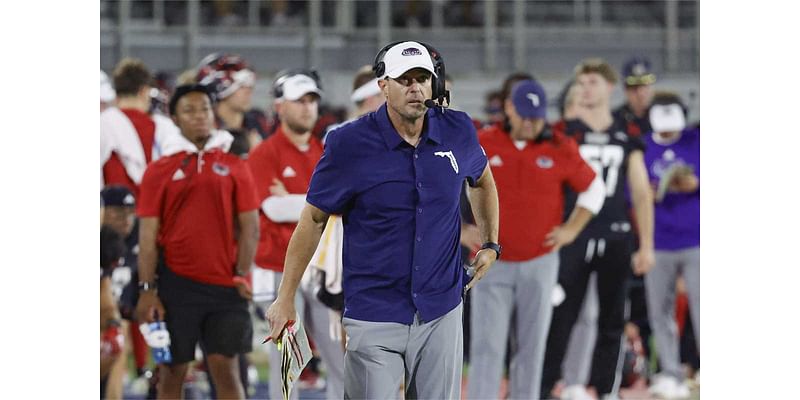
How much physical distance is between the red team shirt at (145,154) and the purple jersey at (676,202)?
2.21m

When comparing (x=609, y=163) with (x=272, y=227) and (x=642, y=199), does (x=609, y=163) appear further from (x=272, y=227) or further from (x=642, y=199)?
(x=272, y=227)

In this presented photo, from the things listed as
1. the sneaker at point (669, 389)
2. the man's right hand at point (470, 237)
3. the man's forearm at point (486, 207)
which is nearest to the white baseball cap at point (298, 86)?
the man's right hand at point (470, 237)

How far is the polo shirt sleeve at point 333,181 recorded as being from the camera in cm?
328

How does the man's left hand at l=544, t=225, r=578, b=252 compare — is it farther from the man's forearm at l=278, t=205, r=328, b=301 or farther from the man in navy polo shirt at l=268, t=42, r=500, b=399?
the man's forearm at l=278, t=205, r=328, b=301

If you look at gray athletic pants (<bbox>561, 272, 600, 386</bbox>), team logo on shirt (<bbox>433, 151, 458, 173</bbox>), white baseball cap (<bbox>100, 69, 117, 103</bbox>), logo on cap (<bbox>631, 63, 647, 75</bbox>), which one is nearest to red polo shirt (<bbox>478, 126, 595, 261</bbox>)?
gray athletic pants (<bbox>561, 272, 600, 386</bbox>)

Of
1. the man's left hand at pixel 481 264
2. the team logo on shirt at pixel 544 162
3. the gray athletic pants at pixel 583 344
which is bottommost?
the gray athletic pants at pixel 583 344

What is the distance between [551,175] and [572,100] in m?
0.68

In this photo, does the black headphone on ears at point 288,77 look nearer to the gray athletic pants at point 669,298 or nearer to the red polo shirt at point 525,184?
the red polo shirt at point 525,184

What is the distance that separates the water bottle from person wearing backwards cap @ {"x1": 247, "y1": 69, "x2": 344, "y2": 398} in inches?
14.0

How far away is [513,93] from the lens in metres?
5.19

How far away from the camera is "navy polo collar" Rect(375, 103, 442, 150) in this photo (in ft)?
10.8

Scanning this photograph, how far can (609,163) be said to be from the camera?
5773mm
